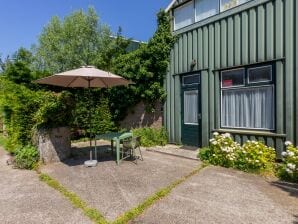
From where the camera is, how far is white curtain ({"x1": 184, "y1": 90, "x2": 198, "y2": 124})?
877 cm

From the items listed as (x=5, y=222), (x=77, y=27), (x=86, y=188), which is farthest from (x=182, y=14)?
(x=77, y=27)

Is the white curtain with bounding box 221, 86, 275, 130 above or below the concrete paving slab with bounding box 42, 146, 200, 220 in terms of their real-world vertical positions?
above

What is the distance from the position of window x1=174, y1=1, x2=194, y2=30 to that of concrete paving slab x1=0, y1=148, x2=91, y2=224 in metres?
7.04

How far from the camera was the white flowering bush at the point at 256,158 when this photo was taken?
594cm

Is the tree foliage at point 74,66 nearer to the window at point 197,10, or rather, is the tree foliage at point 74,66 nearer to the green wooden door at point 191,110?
the window at point 197,10

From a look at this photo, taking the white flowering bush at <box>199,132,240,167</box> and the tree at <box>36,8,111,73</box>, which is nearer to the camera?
the white flowering bush at <box>199,132,240,167</box>

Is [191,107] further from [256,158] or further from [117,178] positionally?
[117,178]

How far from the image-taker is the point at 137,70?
10227mm

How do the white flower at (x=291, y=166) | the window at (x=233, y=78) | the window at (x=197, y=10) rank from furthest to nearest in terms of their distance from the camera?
the window at (x=197, y=10), the window at (x=233, y=78), the white flower at (x=291, y=166)

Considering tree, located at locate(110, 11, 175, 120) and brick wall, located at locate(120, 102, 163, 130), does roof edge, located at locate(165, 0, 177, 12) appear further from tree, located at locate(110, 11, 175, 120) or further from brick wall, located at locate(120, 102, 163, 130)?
brick wall, located at locate(120, 102, 163, 130)

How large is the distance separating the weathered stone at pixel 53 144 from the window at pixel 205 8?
19.1 ft

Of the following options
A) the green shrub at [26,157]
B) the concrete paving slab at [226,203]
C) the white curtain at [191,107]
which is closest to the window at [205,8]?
the white curtain at [191,107]

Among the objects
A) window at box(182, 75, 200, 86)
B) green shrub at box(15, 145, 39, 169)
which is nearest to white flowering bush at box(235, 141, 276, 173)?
window at box(182, 75, 200, 86)

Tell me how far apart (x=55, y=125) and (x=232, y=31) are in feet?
19.5
